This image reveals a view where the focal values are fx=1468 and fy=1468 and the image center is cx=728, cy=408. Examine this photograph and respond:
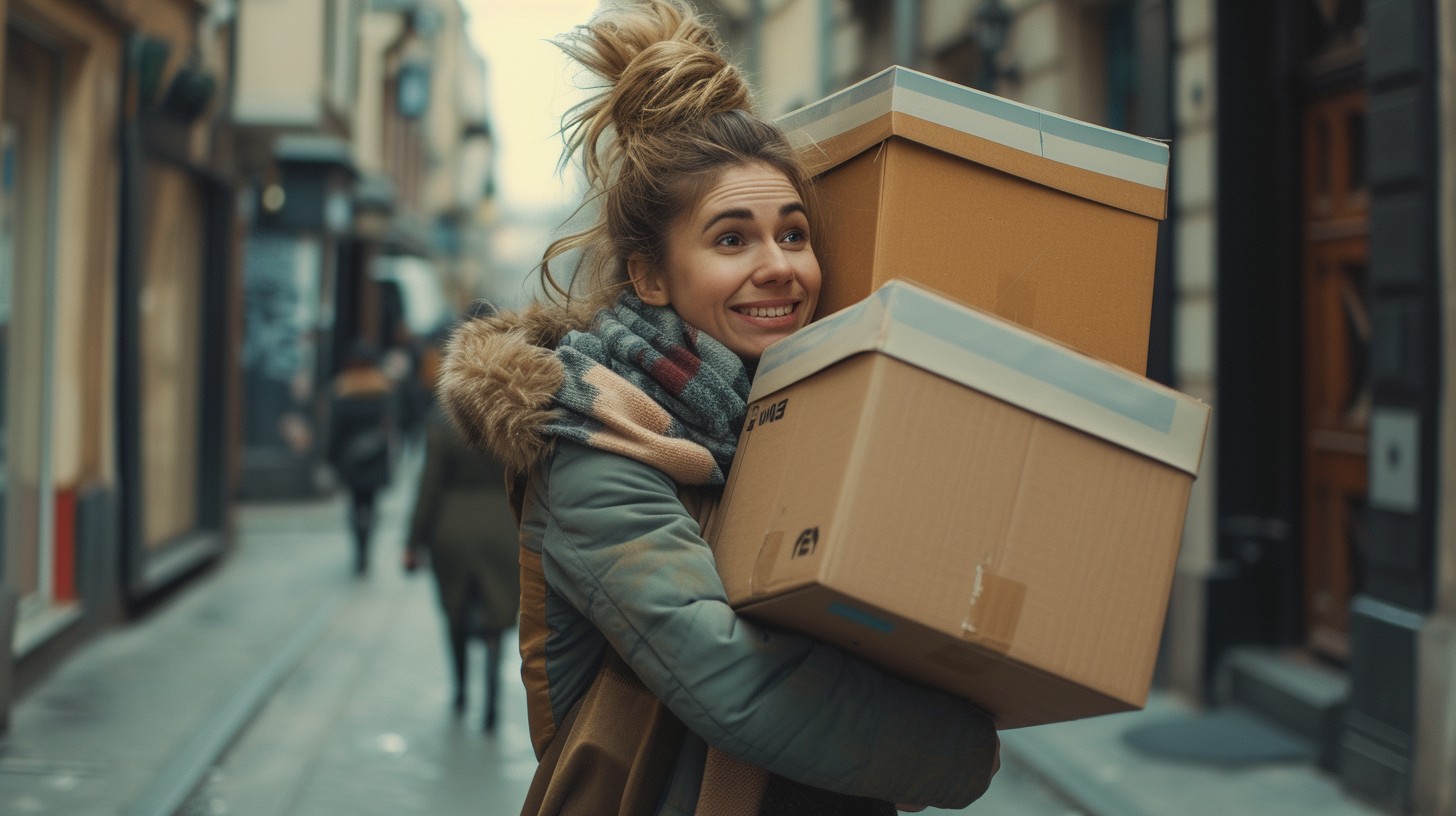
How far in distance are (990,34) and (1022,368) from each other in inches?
322

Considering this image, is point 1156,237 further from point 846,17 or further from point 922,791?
point 846,17

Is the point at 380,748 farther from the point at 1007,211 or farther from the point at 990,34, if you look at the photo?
the point at 990,34

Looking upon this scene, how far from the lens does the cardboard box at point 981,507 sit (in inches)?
63.1

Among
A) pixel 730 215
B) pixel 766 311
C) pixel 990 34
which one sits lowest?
pixel 766 311

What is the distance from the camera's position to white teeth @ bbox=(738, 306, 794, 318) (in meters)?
1.96

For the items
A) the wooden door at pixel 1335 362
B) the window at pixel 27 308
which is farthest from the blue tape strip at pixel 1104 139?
the window at pixel 27 308

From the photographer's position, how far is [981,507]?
164 cm

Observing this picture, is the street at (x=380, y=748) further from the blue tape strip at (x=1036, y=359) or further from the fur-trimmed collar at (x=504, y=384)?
the blue tape strip at (x=1036, y=359)

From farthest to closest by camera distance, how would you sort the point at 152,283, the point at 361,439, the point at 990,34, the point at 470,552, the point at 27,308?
the point at 361,439 → the point at 152,283 → the point at 990,34 → the point at 27,308 → the point at 470,552

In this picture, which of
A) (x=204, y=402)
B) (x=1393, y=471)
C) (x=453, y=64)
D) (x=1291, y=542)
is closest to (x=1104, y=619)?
(x=1393, y=471)

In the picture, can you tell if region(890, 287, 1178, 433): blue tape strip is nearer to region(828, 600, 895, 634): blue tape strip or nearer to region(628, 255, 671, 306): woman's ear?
region(828, 600, 895, 634): blue tape strip

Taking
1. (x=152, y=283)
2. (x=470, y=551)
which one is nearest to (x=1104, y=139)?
(x=470, y=551)

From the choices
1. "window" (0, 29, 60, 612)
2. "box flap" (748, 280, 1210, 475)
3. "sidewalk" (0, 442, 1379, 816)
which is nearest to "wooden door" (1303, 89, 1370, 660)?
"sidewalk" (0, 442, 1379, 816)

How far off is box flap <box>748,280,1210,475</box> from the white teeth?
260mm
